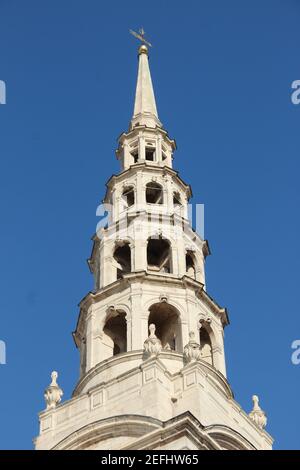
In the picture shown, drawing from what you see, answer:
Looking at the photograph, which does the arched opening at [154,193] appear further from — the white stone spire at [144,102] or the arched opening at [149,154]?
the white stone spire at [144,102]

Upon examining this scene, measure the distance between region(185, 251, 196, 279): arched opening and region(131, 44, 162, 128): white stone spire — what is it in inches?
380

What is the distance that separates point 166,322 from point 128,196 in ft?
29.5

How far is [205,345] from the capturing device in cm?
5159

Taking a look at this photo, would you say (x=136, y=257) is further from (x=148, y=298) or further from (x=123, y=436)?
(x=123, y=436)

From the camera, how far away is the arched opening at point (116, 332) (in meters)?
50.2

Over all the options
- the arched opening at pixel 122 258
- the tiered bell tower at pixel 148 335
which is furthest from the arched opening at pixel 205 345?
the arched opening at pixel 122 258

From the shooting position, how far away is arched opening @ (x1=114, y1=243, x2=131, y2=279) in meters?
53.9

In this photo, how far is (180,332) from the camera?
1934 inches

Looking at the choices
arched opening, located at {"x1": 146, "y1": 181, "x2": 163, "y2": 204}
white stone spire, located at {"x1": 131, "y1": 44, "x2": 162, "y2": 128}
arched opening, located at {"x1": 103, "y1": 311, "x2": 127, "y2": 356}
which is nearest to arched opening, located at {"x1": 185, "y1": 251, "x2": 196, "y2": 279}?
arched opening, located at {"x1": 146, "y1": 181, "x2": 163, "y2": 204}

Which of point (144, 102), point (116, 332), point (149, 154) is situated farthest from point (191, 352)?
point (144, 102)

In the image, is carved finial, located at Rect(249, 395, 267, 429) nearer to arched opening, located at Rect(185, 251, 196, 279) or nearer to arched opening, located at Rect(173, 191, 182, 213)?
arched opening, located at Rect(185, 251, 196, 279)

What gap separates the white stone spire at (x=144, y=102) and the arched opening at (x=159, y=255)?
9159 millimetres

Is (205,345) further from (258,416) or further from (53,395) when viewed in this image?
(53,395)
